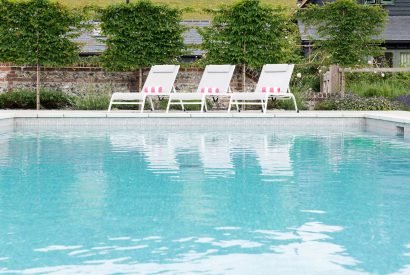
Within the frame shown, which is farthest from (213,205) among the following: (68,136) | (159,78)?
(159,78)

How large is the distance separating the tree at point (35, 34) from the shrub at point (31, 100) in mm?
428

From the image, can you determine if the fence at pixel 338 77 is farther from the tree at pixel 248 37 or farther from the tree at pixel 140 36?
the tree at pixel 140 36

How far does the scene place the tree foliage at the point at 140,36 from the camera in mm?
17031

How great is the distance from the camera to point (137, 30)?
17.2m

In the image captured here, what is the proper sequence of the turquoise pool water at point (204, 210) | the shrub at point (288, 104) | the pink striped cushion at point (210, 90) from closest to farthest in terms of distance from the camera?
the turquoise pool water at point (204, 210) → the pink striped cushion at point (210, 90) → the shrub at point (288, 104)

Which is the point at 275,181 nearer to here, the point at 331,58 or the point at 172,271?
the point at 172,271

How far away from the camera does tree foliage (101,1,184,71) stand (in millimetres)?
17031

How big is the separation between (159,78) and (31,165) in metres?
7.49

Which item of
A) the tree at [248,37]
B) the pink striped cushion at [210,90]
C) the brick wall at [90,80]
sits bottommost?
the pink striped cushion at [210,90]

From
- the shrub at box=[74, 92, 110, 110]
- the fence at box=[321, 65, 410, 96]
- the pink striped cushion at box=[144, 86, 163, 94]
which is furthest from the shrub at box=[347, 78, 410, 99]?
the shrub at box=[74, 92, 110, 110]

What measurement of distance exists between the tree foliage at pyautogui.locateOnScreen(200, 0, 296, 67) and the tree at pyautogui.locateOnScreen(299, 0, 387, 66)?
99 centimetres

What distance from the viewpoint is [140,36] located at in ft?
56.2

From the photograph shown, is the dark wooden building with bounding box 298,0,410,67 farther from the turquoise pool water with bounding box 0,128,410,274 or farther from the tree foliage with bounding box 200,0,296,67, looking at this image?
the turquoise pool water with bounding box 0,128,410,274

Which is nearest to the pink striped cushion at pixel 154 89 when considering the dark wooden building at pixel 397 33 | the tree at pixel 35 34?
the tree at pixel 35 34
